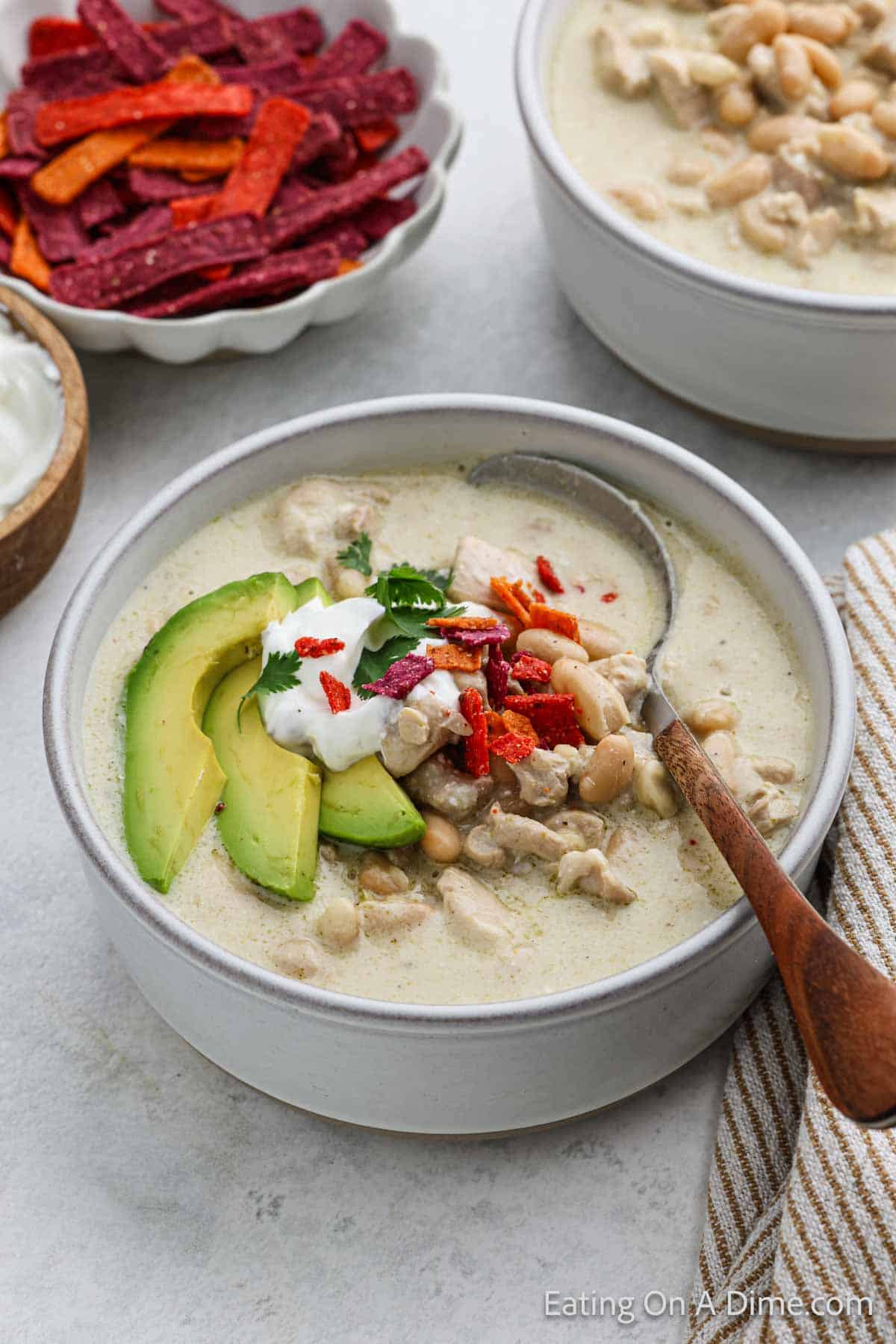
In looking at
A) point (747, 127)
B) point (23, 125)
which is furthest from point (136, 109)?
point (747, 127)

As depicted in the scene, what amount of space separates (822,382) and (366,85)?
4.08 ft

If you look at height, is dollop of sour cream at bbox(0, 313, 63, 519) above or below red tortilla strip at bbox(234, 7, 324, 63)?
below

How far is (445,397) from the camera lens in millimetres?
2623

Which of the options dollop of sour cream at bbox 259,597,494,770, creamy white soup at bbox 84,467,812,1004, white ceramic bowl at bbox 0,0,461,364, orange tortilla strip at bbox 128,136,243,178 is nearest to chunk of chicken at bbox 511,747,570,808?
creamy white soup at bbox 84,467,812,1004

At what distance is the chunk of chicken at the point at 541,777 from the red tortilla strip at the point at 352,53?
1.95m

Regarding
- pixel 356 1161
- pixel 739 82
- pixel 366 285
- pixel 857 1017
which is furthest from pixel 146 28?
pixel 857 1017

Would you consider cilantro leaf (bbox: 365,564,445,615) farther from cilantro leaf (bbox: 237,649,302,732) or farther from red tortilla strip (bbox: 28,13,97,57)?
red tortilla strip (bbox: 28,13,97,57)

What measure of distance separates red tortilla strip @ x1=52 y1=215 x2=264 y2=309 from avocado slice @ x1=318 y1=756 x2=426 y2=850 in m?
1.31

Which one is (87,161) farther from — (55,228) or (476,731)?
(476,731)

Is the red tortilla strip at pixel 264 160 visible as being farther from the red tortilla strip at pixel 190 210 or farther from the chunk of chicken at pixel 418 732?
the chunk of chicken at pixel 418 732

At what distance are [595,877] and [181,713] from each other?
62 centimetres

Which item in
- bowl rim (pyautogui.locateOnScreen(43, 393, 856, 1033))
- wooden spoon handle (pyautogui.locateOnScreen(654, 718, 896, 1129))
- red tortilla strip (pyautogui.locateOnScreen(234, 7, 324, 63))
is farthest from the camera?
red tortilla strip (pyautogui.locateOnScreen(234, 7, 324, 63))

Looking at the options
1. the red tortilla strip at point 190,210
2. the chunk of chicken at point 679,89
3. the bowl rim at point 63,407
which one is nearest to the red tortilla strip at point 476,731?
the bowl rim at point 63,407

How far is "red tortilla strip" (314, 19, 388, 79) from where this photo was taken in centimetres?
346
